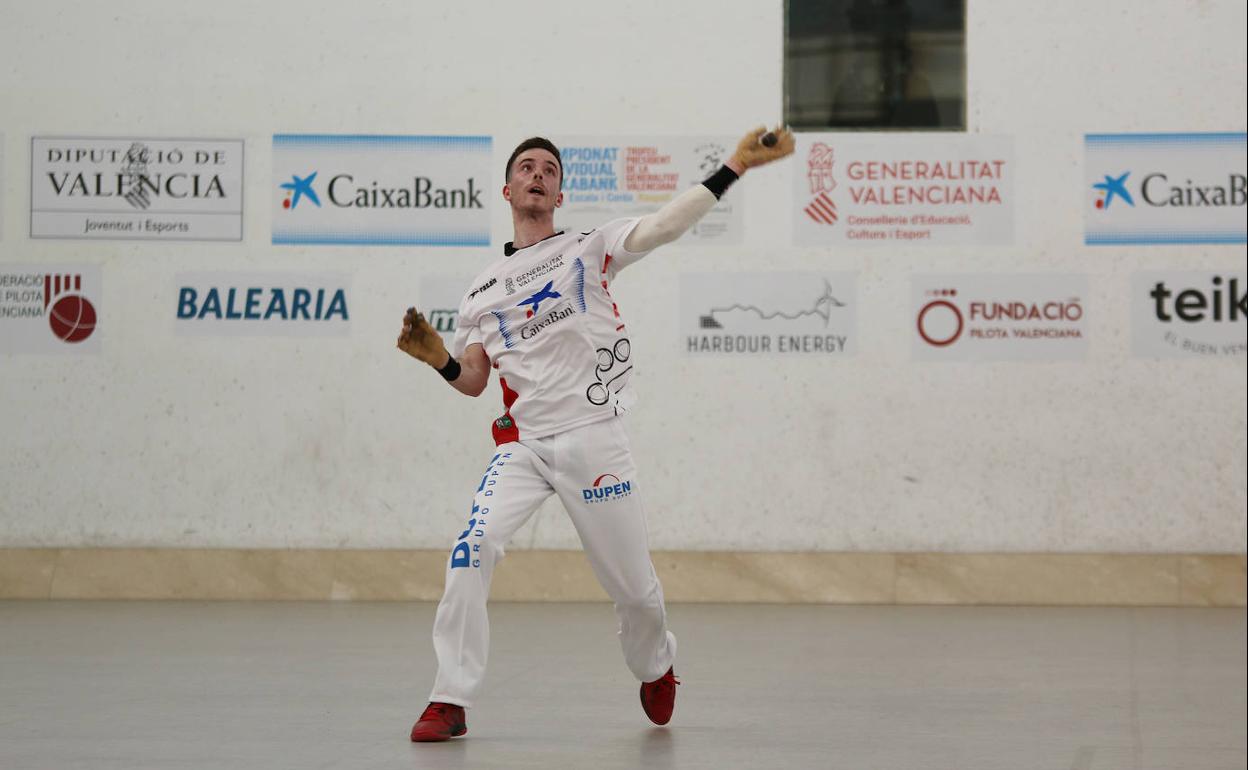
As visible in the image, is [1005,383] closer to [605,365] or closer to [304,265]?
[304,265]

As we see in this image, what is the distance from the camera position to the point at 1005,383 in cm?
939

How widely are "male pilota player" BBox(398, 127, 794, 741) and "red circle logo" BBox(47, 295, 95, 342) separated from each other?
511 centimetres

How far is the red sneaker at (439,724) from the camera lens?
462cm

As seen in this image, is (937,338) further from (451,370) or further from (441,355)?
(441,355)

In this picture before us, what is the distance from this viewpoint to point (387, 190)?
31.2 feet

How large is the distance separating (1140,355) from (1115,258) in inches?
23.9

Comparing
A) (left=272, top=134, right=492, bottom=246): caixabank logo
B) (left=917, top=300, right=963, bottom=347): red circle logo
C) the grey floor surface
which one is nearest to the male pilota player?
the grey floor surface

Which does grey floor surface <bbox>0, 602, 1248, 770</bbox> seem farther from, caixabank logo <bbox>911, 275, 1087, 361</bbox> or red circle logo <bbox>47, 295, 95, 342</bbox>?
red circle logo <bbox>47, 295, 95, 342</bbox>

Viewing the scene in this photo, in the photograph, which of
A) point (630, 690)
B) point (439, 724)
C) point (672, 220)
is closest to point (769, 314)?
point (630, 690)

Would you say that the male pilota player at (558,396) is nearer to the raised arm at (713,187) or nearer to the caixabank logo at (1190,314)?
the raised arm at (713,187)

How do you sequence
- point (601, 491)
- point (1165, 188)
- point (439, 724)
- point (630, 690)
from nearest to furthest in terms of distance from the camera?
1. point (439, 724)
2. point (601, 491)
3. point (630, 690)
4. point (1165, 188)

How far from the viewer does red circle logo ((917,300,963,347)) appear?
30.8 ft

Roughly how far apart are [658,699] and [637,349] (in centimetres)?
467

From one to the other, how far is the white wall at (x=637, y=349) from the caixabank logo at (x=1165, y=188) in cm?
11
